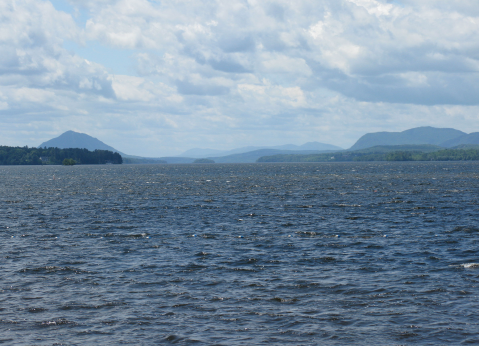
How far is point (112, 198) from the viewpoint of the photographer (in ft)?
287

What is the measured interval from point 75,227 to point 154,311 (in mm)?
30537

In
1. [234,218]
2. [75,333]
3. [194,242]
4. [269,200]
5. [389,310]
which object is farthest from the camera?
[269,200]

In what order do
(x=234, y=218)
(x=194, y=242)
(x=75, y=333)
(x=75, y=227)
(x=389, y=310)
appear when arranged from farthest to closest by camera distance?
(x=234, y=218), (x=75, y=227), (x=194, y=242), (x=389, y=310), (x=75, y=333)

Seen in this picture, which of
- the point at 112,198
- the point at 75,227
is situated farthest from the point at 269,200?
the point at 75,227

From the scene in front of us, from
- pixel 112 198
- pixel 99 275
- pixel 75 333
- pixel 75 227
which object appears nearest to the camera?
pixel 75 333

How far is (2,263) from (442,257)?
105 ft

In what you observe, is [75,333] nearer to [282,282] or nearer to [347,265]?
[282,282]

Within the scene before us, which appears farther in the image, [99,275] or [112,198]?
[112,198]

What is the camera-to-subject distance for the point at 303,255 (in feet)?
116

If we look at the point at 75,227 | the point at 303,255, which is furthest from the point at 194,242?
the point at 75,227

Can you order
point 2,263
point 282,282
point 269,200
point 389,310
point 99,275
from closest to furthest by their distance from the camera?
1. point 389,310
2. point 282,282
3. point 99,275
4. point 2,263
5. point 269,200

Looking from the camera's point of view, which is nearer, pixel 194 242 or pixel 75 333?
pixel 75 333

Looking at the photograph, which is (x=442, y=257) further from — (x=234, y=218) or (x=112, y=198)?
(x=112, y=198)

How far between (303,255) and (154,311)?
49.2ft
